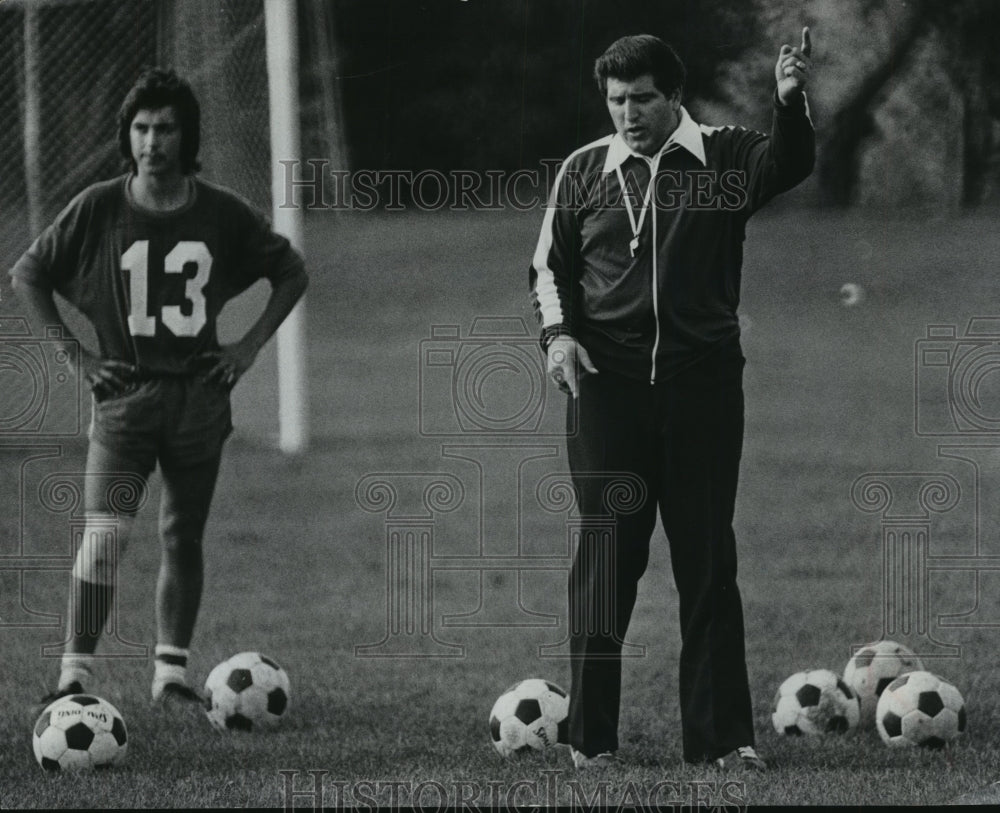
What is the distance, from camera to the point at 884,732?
5422 millimetres

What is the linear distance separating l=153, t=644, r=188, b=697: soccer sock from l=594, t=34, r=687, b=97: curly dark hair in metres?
2.34

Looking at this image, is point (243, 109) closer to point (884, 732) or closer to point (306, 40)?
point (306, 40)

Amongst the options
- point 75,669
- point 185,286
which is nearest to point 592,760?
point 75,669

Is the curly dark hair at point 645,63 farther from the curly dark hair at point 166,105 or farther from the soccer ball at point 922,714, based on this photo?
the soccer ball at point 922,714

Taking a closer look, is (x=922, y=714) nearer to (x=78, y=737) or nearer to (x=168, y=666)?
(x=168, y=666)

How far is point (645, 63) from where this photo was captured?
16.7 feet

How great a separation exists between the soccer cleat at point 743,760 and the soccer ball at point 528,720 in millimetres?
514

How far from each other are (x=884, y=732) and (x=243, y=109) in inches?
113

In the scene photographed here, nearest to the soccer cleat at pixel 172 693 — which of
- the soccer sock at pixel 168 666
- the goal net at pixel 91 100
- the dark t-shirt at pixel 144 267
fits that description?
the soccer sock at pixel 168 666

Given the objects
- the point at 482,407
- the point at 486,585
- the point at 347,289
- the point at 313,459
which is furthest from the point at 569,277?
the point at 313,459

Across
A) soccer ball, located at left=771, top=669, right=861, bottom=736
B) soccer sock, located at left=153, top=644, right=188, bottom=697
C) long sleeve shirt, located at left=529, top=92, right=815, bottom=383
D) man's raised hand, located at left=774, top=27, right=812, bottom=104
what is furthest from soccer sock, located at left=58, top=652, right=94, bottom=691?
man's raised hand, located at left=774, top=27, right=812, bottom=104

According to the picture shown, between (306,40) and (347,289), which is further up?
Answer: (306,40)

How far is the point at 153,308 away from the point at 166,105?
0.63 metres

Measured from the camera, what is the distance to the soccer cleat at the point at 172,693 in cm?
575
